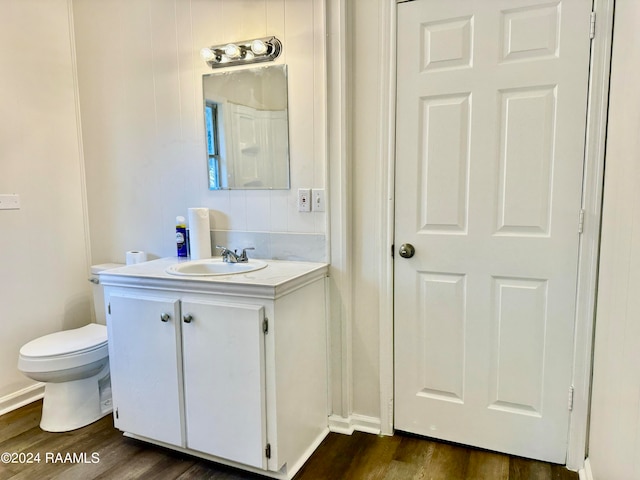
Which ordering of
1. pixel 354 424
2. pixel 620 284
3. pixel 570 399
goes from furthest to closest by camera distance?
pixel 354 424
pixel 570 399
pixel 620 284

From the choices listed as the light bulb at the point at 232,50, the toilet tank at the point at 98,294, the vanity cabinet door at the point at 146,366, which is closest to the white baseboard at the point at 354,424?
the vanity cabinet door at the point at 146,366

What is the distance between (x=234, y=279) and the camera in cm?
173

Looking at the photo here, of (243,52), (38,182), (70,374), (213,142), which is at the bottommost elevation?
(70,374)

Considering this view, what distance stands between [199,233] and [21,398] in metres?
1.42

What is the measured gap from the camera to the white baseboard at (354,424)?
83.8 inches

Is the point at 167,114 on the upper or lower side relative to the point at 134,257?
upper

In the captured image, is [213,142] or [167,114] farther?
[167,114]

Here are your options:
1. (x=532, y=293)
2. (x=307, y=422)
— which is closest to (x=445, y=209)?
(x=532, y=293)

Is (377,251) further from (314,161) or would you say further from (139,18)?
(139,18)

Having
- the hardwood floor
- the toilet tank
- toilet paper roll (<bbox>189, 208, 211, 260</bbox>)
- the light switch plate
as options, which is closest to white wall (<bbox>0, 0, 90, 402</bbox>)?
the light switch plate

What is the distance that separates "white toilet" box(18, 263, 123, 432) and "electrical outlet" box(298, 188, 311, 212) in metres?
1.25

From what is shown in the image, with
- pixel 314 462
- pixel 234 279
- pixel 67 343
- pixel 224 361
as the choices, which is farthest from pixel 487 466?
pixel 67 343

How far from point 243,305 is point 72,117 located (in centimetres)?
189

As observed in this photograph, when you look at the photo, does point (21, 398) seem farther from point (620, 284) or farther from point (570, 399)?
point (620, 284)
